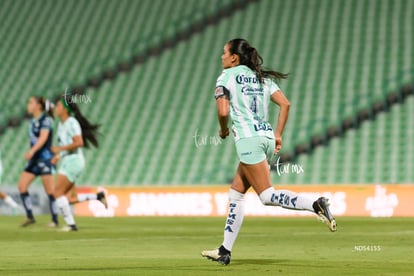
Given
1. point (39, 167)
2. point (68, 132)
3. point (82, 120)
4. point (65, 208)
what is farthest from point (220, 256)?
point (39, 167)

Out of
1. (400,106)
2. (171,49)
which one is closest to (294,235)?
(400,106)

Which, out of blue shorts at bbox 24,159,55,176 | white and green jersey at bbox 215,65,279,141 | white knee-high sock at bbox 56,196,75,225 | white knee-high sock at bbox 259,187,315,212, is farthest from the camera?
blue shorts at bbox 24,159,55,176

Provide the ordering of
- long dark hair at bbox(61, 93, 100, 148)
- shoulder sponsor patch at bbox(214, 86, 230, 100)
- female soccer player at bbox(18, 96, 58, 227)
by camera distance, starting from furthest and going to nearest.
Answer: female soccer player at bbox(18, 96, 58, 227) < long dark hair at bbox(61, 93, 100, 148) < shoulder sponsor patch at bbox(214, 86, 230, 100)

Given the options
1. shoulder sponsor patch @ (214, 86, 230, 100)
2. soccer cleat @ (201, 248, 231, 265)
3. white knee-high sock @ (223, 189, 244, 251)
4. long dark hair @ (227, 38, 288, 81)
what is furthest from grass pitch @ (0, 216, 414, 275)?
long dark hair @ (227, 38, 288, 81)

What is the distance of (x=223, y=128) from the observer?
10.1 m

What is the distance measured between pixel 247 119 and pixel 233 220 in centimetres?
98

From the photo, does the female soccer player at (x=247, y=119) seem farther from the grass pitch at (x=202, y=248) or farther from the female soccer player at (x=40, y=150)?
the female soccer player at (x=40, y=150)

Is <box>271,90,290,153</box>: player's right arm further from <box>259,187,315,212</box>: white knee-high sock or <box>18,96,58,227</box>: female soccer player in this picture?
<box>18,96,58,227</box>: female soccer player

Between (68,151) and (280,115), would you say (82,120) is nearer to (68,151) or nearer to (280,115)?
(68,151)

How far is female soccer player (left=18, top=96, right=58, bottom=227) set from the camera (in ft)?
61.1

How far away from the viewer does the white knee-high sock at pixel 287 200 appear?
9789 millimetres

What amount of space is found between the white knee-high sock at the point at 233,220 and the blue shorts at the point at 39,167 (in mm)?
9202

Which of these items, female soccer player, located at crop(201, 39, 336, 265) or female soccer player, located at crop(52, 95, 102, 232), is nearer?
female soccer player, located at crop(201, 39, 336, 265)

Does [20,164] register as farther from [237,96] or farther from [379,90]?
[237,96]
